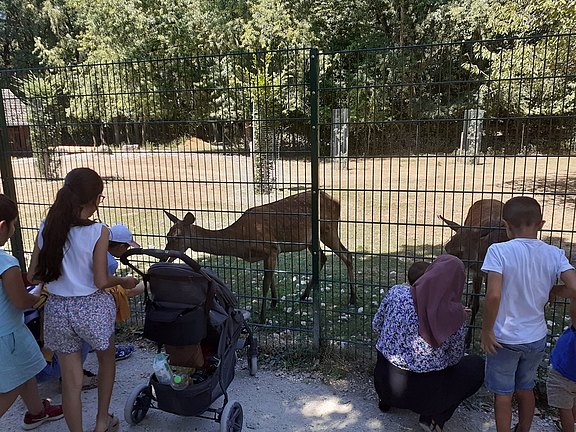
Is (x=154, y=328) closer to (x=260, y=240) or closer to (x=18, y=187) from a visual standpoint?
(x=260, y=240)

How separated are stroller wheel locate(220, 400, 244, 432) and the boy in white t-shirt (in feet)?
5.64

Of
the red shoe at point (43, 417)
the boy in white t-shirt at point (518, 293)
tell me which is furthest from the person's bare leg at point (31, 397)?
the boy in white t-shirt at point (518, 293)

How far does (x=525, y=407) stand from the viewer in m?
3.09

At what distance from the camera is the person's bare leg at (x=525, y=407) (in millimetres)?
3051

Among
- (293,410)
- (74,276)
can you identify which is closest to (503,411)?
(293,410)

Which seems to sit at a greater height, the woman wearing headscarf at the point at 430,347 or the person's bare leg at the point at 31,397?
the woman wearing headscarf at the point at 430,347

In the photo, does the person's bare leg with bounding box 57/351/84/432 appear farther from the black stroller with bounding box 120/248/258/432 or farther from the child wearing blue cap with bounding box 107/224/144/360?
the child wearing blue cap with bounding box 107/224/144/360

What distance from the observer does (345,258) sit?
6.13 metres

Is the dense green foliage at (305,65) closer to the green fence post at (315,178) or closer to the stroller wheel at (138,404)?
the green fence post at (315,178)

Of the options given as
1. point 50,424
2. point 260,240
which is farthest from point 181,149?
point 50,424

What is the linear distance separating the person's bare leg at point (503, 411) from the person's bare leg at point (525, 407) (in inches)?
5.5

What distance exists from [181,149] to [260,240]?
144 centimetres

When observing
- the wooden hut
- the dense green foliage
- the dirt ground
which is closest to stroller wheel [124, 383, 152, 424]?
the dirt ground

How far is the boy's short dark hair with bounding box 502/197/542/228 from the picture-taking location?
279 cm
